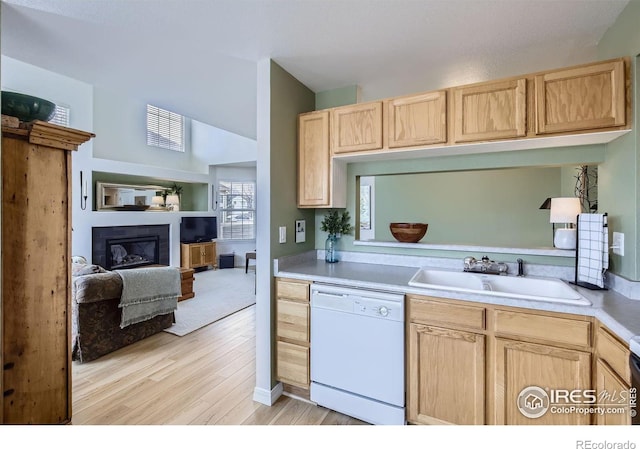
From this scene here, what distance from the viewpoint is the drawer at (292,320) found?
2.08 m

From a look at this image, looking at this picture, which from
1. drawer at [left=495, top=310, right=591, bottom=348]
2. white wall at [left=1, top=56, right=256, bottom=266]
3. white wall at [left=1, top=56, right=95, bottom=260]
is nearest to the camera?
drawer at [left=495, top=310, right=591, bottom=348]

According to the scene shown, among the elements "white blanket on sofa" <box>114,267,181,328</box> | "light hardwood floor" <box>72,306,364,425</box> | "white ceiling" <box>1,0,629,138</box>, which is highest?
"white ceiling" <box>1,0,629,138</box>

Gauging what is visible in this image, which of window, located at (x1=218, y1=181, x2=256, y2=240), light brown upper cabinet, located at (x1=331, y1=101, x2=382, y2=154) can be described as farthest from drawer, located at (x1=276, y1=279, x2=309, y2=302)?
window, located at (x1=218, y1=181, x2=256, y2=240)

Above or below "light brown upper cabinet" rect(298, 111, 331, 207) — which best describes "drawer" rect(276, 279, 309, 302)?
below

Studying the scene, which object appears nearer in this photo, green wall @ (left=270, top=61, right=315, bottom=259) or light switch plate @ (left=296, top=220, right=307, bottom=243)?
green wall @ (left=270, top=61, right=315, bottom=259)

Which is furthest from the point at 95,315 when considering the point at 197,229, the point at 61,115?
the point at 197,229

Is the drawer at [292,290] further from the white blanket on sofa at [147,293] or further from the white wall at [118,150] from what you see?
the white wall at [118,150]

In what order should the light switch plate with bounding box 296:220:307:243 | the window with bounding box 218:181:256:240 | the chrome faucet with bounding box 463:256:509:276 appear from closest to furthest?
the chrome faucet with bounding box 463:256:509:276 → the light switch plate with bounding box 296:220:307:243 → the window with bounding box 218:181:256:240

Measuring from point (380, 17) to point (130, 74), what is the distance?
2.05 metres

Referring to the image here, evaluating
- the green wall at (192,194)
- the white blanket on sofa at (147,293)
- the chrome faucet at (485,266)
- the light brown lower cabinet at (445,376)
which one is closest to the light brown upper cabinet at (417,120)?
the chrome faucet at (485,266)

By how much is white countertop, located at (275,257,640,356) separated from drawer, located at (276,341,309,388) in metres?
0.53

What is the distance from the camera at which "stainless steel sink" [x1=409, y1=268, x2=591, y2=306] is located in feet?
5.58

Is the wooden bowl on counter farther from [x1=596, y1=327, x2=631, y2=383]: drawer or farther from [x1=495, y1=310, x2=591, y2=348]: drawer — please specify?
[x1=596, y1=327, x2=631, y2=383]: drawer

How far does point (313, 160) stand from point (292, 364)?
5.18ft
